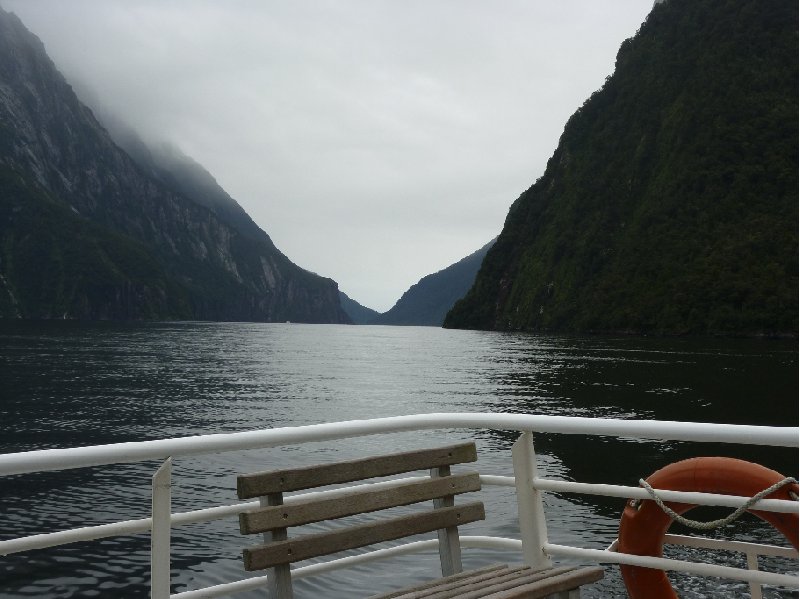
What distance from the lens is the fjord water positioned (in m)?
10.2

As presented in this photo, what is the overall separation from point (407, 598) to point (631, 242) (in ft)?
467

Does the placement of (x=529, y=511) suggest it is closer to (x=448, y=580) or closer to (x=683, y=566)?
(x=448, y=580)

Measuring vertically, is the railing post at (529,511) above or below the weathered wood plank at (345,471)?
below

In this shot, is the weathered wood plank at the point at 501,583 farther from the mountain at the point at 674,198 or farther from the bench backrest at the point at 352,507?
the mountain at the point at 674,198

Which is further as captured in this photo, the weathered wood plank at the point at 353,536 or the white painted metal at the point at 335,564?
the white painted metal at the point at 335,564

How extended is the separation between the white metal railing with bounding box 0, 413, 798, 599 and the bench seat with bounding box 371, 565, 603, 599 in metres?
0.16

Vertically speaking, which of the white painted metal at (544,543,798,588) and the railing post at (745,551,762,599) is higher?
the white painted metal at (544,543,798,588)

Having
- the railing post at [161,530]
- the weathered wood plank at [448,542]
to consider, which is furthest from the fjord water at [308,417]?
the railing post at [161,530]

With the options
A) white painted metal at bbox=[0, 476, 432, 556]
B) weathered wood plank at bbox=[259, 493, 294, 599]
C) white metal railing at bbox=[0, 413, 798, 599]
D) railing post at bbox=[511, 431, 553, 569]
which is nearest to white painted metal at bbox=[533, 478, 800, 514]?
white metal railing at bbox=[0, 413, 798, 599]

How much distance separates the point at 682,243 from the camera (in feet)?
424

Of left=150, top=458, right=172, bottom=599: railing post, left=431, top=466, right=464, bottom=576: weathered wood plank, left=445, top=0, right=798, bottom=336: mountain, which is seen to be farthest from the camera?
left=445, top=0, right=798, bottom=336: mountain

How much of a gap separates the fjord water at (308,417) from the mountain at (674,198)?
143ft

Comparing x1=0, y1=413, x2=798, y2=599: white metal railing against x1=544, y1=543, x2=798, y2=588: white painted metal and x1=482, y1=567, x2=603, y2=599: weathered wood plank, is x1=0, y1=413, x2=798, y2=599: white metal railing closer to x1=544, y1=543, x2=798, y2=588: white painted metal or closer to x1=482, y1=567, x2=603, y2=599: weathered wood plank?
x1=544, y1=543, x2=798, y2=588: white painted metal

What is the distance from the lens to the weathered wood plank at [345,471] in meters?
2.83
